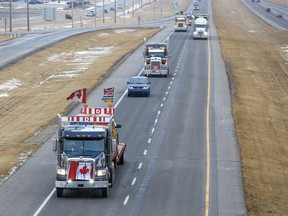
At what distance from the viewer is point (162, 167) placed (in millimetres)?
38906

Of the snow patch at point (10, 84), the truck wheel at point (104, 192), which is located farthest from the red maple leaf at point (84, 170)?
the snow patch at point (10, 84)

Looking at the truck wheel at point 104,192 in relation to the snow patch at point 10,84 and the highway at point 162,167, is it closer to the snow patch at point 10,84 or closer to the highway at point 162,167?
the highway at point 162,167

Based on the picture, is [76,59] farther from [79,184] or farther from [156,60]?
[79,184]

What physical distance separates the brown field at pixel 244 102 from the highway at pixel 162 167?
103 cm

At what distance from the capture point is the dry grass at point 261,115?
35.5 m

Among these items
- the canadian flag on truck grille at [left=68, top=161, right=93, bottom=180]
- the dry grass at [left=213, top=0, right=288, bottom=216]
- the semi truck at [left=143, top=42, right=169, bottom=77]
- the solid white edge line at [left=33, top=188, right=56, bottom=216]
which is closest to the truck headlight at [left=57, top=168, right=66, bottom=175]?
the canadian flag on truck grille at [left=68, top=161, right=93, bottom=180]

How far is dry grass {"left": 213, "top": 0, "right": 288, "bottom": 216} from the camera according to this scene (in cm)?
3550

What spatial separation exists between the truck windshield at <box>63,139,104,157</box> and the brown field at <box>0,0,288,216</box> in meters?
6.43

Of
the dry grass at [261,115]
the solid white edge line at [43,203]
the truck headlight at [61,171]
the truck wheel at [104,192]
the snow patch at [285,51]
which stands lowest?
the snow patch at [285,51]

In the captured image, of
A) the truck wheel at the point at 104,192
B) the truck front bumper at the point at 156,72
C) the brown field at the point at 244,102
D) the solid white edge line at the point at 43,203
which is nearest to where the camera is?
the solid white edge line at the point at 43,203

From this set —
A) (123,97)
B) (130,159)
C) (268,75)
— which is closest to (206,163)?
(130,159)

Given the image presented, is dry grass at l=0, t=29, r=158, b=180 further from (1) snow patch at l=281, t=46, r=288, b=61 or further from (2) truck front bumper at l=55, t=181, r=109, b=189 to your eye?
(1) snow patch at l=281, t=46, r=288, b=61

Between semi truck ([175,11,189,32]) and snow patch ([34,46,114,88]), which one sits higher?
semi truck ([175,11,189,32])

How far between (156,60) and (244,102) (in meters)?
15.3
